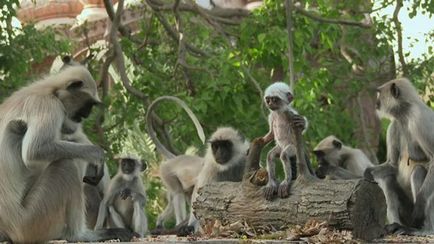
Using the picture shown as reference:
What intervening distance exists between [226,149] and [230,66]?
2.42 metres

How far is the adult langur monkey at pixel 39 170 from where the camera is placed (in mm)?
5211

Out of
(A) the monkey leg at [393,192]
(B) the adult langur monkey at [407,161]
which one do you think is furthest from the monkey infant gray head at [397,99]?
(A) the monkey leg at [393,192]

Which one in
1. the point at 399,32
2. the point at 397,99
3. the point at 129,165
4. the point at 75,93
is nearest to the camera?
the point at 75,93

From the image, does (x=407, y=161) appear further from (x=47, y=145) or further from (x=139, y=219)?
(x=47, y=145)

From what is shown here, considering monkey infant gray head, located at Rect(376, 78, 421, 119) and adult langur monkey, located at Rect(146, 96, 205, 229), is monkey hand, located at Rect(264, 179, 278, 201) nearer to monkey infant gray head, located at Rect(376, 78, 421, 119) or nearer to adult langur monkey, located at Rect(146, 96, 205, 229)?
monkey infant gray head, located at Rect(376, 78, 421, 119)

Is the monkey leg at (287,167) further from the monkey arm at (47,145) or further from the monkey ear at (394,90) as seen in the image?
the monkey ear at (394,90)

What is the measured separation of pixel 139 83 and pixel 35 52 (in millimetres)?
1190

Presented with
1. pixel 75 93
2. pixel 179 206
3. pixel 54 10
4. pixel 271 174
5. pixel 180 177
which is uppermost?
pixel 54 10

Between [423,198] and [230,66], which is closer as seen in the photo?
[423,198]

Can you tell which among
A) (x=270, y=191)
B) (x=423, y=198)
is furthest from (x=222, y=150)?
(x=270, y=191)

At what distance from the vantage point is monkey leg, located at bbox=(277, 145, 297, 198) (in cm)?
538

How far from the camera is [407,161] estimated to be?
269 inches

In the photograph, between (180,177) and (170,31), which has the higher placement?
(170,31)

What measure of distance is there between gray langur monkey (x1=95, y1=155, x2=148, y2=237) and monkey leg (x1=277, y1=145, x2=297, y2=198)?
246cm
